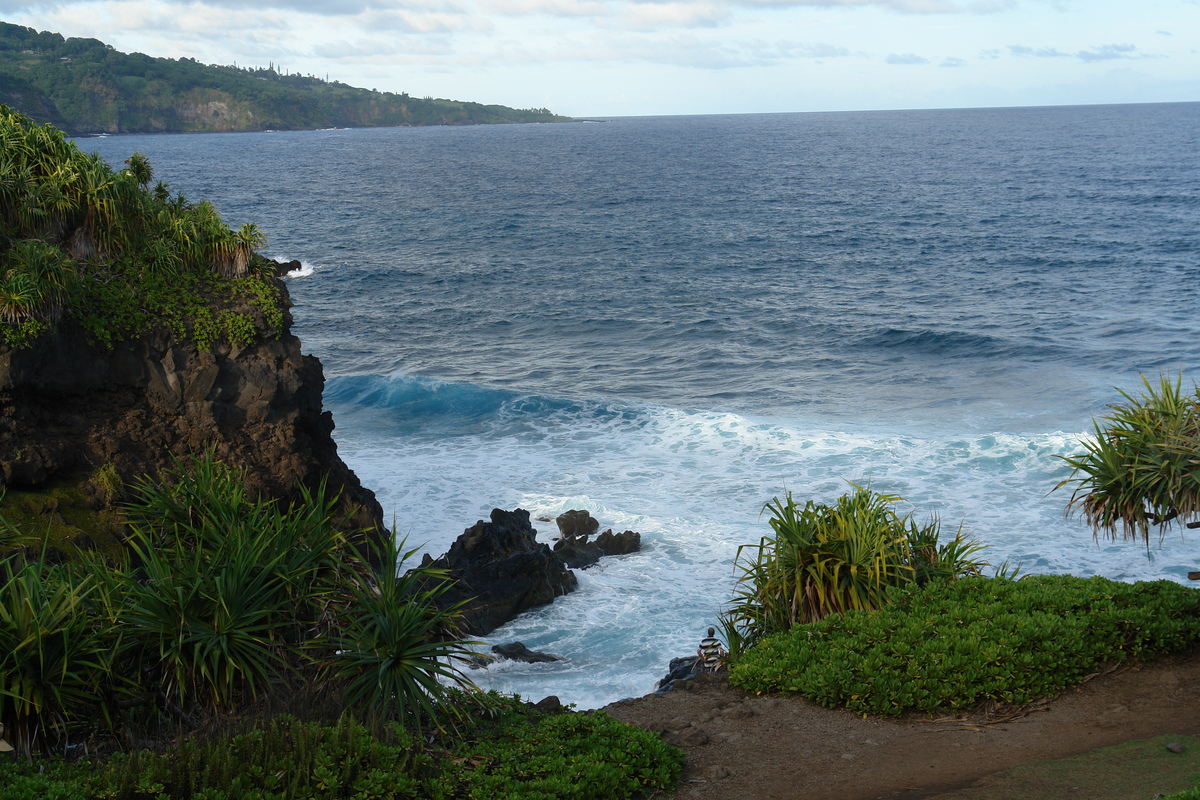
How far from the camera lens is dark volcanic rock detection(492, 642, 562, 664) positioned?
1435cm

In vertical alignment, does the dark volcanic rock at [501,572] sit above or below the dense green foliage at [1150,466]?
below

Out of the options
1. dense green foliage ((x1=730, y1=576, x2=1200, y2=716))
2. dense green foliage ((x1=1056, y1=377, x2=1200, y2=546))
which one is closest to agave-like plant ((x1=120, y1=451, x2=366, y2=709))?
dense green foliage ((x1=730, y1=576, x2=1200, y2=716))

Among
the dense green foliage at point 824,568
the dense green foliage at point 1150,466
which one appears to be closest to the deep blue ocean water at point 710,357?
the dense green foliage at point 824,568

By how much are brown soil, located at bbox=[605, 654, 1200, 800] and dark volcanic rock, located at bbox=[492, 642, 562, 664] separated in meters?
4.86

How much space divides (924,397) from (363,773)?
25.7m

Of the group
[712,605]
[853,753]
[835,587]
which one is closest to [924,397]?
[712,605]

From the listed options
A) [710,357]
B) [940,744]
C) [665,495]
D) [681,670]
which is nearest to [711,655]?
[681,670]

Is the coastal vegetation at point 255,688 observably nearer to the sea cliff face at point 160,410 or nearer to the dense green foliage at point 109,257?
the sea cliff face at point 160,410

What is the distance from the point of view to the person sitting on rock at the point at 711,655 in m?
11.1

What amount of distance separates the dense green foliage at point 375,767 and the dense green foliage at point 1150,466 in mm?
5948

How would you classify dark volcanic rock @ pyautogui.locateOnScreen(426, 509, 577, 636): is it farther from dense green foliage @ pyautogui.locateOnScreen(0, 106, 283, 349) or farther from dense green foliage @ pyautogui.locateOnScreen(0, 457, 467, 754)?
dense green foliage @ pyautogui.locateOnScreen(0, 457, 467, 754)

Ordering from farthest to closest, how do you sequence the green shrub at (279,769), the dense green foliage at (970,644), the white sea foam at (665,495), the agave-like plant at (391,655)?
the white sea foam at (665,495)
the dense green foliage at (970,644)
the agave-like plant at (391,655)
the green shrub at (279,769)

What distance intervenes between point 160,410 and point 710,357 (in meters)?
23.1

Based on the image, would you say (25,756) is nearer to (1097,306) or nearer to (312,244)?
(1097,306)
